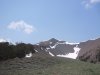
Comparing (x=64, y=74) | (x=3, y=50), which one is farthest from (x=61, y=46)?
(x=64, y=74)

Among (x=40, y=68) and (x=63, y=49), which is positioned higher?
(x=63, y=49)

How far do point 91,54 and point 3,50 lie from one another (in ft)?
60.1

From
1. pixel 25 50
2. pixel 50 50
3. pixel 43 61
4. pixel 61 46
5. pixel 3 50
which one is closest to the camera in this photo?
pixel 43 61

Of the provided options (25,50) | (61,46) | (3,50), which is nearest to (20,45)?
(25,50)

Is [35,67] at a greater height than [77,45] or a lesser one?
lesser

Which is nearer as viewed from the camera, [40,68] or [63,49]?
[40,68]

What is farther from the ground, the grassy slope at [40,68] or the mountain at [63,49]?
the mountain at [63,49]

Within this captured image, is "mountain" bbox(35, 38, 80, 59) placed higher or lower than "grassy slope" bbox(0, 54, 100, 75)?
higher

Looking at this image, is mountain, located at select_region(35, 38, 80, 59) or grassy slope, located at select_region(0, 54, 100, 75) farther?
mountain, located at select_region(35, 38, 80, 59)

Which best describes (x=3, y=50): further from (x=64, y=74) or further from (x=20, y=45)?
(x=64, y=74)

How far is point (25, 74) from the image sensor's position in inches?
813

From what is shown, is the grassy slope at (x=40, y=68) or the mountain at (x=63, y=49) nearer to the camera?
the grassy slope at (x=40, y=68)

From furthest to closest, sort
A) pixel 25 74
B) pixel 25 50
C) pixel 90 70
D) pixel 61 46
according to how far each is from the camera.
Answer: pixel 61 46, pixel 25 50, pixel 90 70, pixel 25 74

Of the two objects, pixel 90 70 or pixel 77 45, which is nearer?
pixel 90 70
